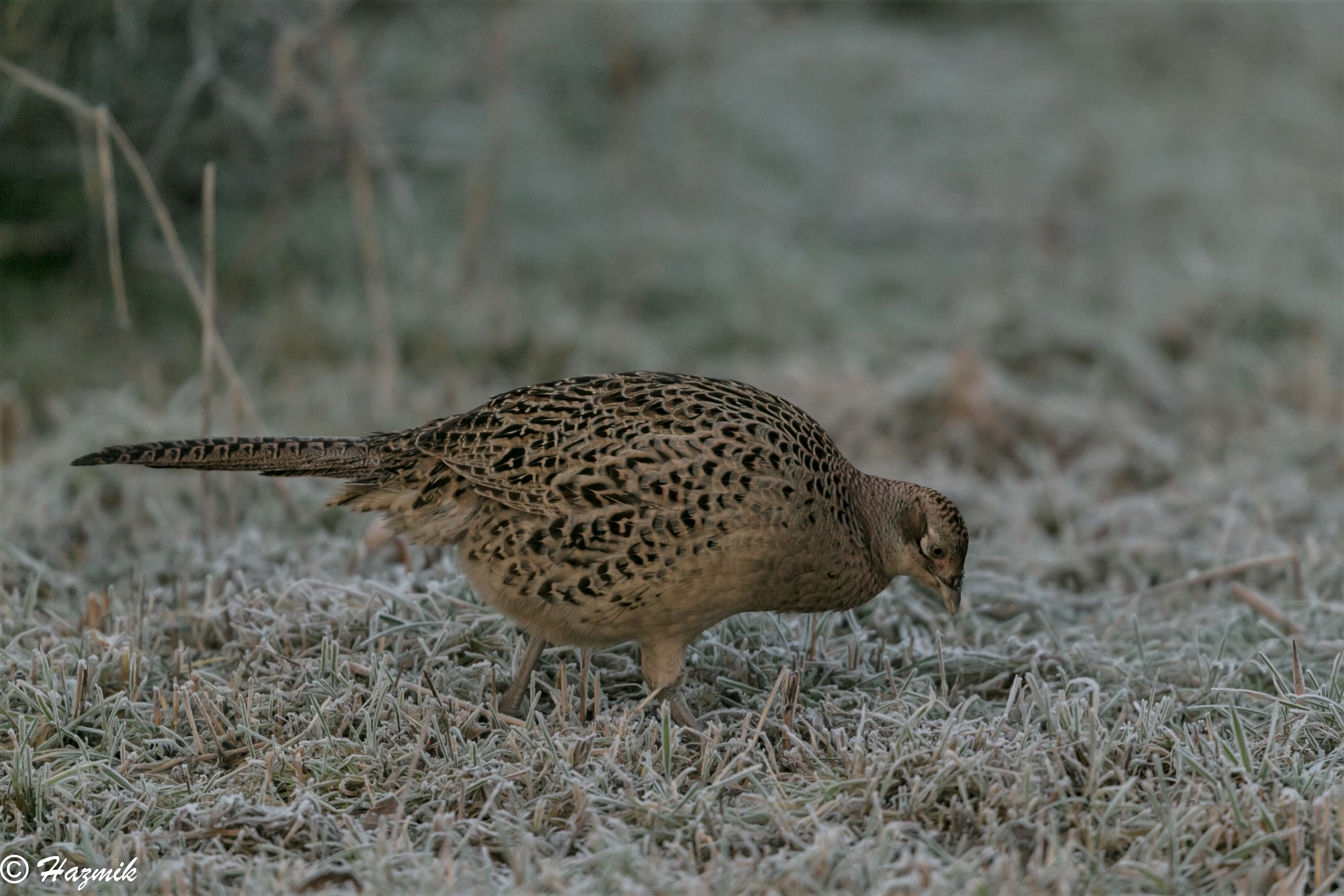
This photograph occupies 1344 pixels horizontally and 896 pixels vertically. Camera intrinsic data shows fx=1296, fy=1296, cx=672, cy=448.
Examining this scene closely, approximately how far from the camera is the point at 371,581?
411 centimetres

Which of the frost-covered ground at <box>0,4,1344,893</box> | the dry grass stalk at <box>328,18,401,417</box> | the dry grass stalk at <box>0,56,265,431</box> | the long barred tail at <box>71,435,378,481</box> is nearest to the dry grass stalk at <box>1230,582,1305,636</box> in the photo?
the frost-covered ground at <box>0,4,1344,893</box>

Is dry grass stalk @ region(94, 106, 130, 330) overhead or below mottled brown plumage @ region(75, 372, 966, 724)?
overhead

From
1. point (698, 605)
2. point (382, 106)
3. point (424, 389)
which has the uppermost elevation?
point (382, 106)

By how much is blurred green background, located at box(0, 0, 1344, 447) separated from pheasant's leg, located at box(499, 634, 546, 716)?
2.49 m

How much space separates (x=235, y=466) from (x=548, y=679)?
1078 millimetres

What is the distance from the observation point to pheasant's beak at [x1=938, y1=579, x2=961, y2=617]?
363 cm

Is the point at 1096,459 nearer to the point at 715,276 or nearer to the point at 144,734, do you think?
the point at 715,276

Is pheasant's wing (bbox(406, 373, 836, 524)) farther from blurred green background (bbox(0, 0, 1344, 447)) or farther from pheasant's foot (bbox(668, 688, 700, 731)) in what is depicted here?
blurred green background (bbox(0, 0, 1344, 447))

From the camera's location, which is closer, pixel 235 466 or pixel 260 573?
pixel 235 466

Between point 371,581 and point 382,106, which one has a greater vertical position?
point 382,106

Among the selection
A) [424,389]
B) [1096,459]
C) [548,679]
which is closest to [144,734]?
[548,679]

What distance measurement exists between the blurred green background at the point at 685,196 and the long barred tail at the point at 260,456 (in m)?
2.06

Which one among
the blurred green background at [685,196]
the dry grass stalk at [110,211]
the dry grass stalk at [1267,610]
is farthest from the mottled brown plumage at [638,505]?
the blurred green background at [685,196]

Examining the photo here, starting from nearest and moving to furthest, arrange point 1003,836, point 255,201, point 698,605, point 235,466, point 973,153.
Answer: point 1003,836 < point 698,605 < point 235,466 < point 255,201 < point 973,153
